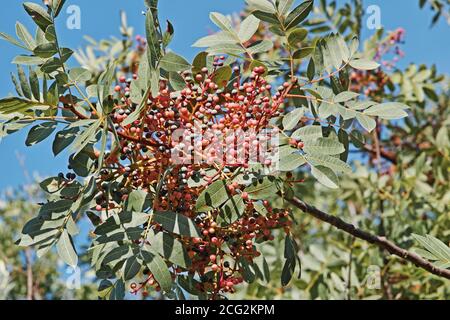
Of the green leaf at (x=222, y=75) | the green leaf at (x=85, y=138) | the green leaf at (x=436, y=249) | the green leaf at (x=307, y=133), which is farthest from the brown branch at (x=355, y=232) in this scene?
the green leaf at (x=85, y=138)

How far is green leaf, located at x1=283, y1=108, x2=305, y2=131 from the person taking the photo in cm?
164

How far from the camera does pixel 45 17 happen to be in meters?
1.56

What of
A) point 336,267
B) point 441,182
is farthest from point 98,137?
point 441,182

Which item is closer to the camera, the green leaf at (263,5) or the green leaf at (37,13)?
the green leaf at (37,13)

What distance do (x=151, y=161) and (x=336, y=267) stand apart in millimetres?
1508

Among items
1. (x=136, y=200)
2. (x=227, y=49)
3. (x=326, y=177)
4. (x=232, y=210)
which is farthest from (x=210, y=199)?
(x=227, y=49)

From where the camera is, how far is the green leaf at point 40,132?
5.21 ft

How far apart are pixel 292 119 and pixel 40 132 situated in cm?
58

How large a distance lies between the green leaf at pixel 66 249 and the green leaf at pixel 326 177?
55 centimetres

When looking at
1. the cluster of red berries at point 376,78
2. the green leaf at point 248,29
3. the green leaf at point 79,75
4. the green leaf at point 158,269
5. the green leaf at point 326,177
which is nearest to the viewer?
the green leaf at point 158,269

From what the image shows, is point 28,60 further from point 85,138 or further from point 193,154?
point 193,154

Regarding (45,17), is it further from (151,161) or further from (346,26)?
(346,26)

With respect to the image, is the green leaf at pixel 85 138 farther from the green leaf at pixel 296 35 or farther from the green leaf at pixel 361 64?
the green leaf at pixel 361 64

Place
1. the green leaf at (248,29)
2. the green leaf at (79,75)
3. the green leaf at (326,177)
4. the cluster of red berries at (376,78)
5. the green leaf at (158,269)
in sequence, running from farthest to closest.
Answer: the cluster of red berries at (376,78) < the green leaf at (248,29) < the green leaf at (79,75) < the green leaf at (326,177) < the green leaf at (158,269)
